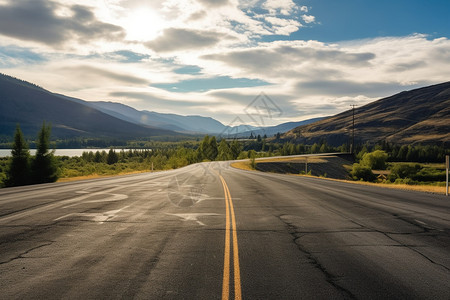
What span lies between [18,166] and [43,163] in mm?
2834

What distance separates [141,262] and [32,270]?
193cm

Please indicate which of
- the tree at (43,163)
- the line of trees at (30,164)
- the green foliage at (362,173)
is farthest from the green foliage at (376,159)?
the line of trees at (30,164)

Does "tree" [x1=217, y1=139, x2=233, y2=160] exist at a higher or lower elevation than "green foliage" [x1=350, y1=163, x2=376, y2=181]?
higher

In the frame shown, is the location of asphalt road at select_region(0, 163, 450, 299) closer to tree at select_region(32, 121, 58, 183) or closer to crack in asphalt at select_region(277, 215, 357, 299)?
crack in asphalt at select_region(277, 215, 357, 299)

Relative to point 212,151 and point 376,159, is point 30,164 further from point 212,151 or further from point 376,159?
point 376,159

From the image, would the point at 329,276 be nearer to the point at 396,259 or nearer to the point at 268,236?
the point at 396,259

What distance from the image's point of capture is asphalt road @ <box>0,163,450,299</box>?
497 cm

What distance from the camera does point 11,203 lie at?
13617 mm

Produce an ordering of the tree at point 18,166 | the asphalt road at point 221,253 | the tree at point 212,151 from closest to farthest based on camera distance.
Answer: the asphalt road at point 221,253, the tree at point 18,166, the tree at point 212,151

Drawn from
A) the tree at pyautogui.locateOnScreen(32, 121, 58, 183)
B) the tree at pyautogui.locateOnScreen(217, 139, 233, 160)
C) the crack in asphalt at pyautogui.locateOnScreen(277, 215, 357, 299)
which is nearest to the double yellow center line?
the crack in asphalt at pyautogui.locateOnScreen(277, 215, 357, 299)

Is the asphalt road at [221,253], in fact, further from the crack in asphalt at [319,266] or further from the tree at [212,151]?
the tree at [212,151]

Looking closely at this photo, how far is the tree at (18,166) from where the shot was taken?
4025 centimetres

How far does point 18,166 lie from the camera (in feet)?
133

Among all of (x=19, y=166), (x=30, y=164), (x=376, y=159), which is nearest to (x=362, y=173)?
(x=376, y=159)
